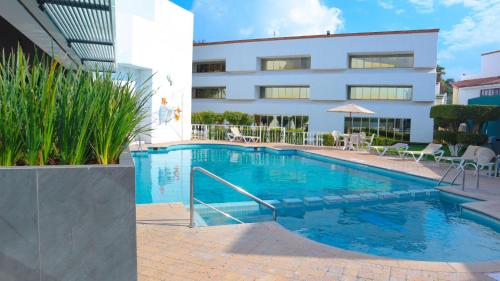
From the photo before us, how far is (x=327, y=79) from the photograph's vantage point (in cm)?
2902

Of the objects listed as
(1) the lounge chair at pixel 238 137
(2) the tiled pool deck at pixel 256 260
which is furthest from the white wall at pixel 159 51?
(2) the tiled pool deck at pixel 256 260

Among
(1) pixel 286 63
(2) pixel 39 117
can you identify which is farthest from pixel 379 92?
(2) pixel 39 117

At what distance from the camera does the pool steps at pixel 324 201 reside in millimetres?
7440

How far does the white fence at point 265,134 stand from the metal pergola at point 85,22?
44.3ft

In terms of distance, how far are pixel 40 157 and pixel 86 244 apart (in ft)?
2.26

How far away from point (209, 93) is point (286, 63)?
7.75 meters

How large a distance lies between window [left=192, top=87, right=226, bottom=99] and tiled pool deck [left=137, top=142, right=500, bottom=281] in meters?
29.1

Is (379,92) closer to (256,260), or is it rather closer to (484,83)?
(484,83)

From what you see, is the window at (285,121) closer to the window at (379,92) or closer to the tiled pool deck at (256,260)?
the window at (379,92)

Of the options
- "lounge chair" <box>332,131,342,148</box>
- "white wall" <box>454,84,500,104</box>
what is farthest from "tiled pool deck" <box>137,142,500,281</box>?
"white wall" <box>454,84,500,104</box>

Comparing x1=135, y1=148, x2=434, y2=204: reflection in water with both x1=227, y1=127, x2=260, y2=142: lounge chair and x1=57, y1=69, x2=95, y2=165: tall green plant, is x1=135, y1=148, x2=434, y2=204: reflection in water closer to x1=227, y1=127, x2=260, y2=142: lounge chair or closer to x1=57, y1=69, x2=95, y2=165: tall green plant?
x1=227, y1=127, x2=260, y2=142: lounge chair

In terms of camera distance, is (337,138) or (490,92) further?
(490,92)

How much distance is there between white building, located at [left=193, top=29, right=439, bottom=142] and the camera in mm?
26484

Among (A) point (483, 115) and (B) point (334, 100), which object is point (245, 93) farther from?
(A) point (483, 115)
